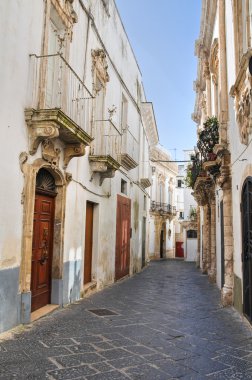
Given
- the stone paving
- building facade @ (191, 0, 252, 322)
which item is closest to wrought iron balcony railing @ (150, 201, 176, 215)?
building facade @ (191, 0, 252, 322)

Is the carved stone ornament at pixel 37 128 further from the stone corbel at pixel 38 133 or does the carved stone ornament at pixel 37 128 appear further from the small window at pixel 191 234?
the small window at pixel 191 234

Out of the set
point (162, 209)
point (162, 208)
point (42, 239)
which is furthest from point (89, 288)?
point (162, 208)

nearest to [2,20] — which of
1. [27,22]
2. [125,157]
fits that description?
[27,22]

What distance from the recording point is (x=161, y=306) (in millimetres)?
7438

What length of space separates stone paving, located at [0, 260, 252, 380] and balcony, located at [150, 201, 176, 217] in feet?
80.0

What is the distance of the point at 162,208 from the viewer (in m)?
33.7

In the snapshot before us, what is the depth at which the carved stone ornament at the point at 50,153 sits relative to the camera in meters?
6.12

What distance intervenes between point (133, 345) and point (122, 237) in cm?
797

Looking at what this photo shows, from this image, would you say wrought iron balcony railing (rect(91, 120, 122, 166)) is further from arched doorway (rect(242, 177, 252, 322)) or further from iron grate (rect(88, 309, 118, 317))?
arched doorway (rect(242, 177, 252, 322))

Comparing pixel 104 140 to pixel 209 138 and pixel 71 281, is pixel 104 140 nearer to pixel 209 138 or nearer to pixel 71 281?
pixel 209 138

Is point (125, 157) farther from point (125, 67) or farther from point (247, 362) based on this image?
point (247, 362)

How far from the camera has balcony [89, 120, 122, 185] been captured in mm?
8812

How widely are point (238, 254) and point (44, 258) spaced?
145 inches

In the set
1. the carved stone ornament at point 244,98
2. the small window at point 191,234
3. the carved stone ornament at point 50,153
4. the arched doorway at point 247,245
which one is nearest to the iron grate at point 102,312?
the arched doorway at point 247,245
